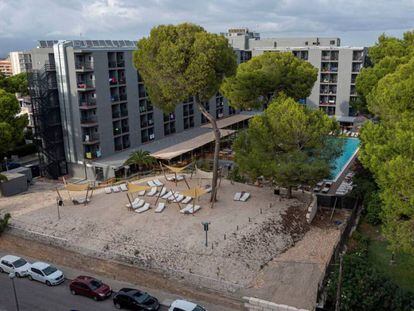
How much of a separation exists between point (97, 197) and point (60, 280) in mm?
12161

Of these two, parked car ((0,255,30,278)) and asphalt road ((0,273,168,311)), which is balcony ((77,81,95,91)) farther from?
asphalt road ((0,273,168,311))

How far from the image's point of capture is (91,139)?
46688 millimetres

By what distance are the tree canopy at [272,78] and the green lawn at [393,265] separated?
22507 mm

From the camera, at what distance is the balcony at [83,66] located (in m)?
44.5

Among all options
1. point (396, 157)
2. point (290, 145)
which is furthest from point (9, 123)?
point (396, 157)

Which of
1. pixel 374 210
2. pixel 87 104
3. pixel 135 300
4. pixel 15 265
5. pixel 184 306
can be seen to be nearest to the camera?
pixel 184 306

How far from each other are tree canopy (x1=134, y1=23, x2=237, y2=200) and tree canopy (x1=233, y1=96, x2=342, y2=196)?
5.34 meters

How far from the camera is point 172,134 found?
58344mm

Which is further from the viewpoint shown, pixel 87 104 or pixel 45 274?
pixel 87 104

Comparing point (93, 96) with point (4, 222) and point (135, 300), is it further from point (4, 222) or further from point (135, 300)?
point (135, 300)

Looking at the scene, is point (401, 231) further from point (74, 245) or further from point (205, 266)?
point (74, 245)

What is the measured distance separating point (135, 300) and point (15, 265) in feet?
31.4

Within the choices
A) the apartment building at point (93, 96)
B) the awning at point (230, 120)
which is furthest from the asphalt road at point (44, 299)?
the awning at point (230, 120)

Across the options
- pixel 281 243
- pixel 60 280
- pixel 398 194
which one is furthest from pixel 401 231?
pixel 60 280
